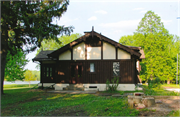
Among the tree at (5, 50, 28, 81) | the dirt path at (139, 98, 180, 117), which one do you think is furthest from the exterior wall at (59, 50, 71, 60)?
the dirt path at (139, 98, 180, 117)

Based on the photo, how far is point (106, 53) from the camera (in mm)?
18656

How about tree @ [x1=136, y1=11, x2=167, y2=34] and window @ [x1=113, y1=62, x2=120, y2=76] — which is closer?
window @ [x1=113, y1=62, x2=120, y2=76]

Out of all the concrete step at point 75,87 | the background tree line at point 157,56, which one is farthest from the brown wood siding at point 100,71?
the background tree line at point 157,56

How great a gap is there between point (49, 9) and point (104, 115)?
1083 cm

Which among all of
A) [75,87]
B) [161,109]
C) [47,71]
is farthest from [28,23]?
[161,109]

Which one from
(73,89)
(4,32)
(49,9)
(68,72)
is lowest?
(73,89)

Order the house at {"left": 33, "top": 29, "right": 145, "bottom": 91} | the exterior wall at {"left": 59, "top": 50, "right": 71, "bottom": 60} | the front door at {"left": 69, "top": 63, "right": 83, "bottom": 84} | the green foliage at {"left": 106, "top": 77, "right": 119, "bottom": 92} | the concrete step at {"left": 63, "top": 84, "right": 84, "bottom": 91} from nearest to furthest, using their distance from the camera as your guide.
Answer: the green foliage at {"left": 106, "top": 77, "right": 119, "bottom": 92} → the house at {"left": 33, "top": 29, "right": 145, "bottom": 91} → the concrete step at {"left": 63, "top": 84, "right": 84, "bottom": 91} → the front door at {"left": 69, "top": 63, "right": 83, "bottom": 84} → the exterior wall at {"left": 59, "top": 50, "right": 71, "bottom": 60}

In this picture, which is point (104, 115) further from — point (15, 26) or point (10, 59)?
point (10, 59)

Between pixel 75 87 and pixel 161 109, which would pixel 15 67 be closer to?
pixel 75 87

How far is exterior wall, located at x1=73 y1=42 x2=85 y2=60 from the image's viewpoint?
19094mm

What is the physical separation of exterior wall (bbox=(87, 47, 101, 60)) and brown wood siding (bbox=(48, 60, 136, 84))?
432 millimetres

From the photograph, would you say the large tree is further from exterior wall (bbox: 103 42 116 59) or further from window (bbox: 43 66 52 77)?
window (bbox: 43 66 52 77)

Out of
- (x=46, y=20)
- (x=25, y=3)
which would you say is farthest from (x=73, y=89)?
(x=25, y=3)

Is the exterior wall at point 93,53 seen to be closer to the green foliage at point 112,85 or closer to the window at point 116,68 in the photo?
the window at point 116,68
